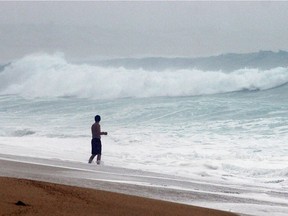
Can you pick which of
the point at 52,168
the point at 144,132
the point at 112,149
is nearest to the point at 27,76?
the point at 144,132

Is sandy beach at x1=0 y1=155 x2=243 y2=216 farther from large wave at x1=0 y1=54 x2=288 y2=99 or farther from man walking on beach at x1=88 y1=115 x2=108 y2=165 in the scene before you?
large wave at x1=0 y1=54 x2=288 y2=99

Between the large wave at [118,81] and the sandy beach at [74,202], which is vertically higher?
the large wave at [118,81]

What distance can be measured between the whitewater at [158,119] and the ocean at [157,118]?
0.04m

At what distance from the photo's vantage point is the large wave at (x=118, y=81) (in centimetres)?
3772

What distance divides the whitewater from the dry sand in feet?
6.39

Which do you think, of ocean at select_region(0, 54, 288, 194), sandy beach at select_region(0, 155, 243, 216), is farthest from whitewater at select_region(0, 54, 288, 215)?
sandy beach at select_region(0, 155, 243, 216)

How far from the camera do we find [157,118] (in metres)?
26.0

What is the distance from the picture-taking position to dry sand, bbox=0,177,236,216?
4.77 meters

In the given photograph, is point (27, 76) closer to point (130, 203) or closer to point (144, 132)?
point (144, 132)

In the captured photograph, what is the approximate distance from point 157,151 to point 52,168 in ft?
19.0

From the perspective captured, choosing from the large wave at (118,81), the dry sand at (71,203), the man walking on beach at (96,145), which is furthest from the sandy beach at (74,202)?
the large wave at (118,81)

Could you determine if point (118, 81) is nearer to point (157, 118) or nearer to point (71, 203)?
point (157, 118)

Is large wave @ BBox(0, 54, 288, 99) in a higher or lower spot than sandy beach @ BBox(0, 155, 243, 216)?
higher

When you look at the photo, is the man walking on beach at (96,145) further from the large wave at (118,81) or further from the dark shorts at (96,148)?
the large wave at (118,81)
